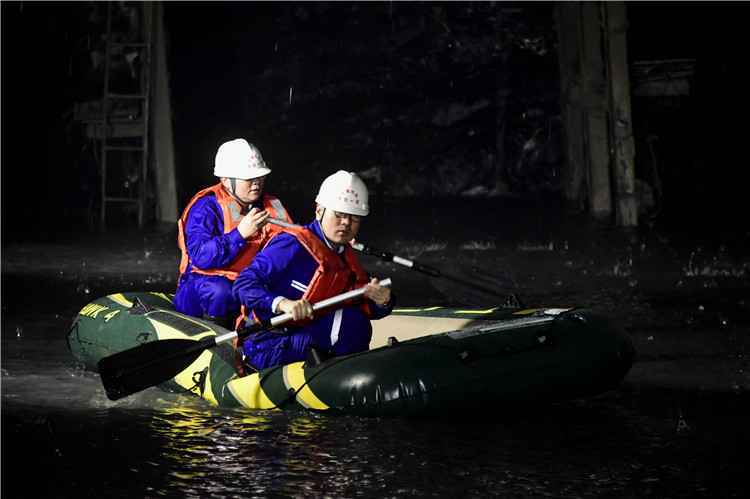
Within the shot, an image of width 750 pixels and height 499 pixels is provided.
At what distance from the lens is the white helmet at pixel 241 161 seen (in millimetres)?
9117

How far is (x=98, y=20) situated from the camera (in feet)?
70.5

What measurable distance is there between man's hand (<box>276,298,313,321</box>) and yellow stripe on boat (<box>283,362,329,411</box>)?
0.30m

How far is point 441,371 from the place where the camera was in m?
7.73

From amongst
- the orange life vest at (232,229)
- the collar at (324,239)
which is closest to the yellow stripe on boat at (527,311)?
the collar at (324,239)

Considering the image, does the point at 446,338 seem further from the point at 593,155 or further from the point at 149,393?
the point at 593,155

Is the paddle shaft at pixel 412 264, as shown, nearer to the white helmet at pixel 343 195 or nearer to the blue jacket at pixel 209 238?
the blue jacket at pixel 209 238

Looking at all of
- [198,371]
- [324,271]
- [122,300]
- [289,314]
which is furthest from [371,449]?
[122,300]

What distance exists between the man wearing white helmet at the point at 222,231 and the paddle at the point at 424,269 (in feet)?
0.95

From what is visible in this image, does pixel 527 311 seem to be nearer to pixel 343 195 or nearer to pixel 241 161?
pixel 343 195

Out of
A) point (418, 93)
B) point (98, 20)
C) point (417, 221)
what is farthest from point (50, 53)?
point (418, 93)

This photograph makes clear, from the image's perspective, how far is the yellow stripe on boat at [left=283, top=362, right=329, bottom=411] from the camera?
7895mm

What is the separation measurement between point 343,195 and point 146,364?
1388 millimetres

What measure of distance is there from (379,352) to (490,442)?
0.74 m

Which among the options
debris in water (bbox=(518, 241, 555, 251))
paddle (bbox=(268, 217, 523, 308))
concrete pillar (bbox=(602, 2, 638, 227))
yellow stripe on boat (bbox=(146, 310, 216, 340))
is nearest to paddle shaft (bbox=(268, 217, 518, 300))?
paddle (bbox=(268, 217, 523, 308))
